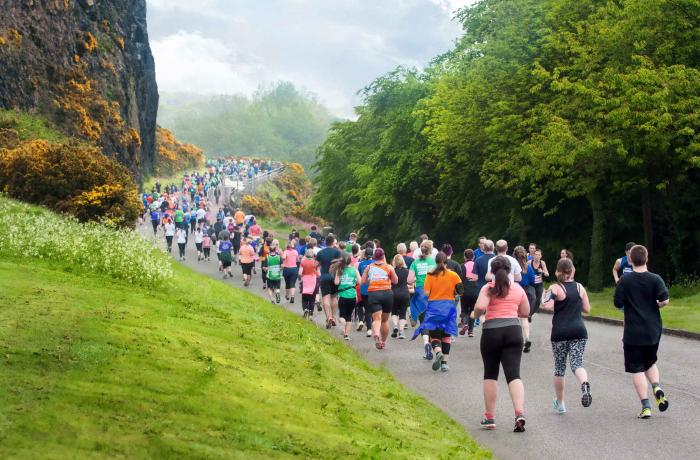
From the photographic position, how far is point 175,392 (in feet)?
29.6

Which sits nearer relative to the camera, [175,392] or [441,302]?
[175,392]

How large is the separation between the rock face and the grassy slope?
31942mm

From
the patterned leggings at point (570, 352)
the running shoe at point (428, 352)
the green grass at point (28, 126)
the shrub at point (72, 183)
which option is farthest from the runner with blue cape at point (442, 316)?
the green grass at point (28, 126)

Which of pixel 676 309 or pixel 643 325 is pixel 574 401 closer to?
pixel 643 325

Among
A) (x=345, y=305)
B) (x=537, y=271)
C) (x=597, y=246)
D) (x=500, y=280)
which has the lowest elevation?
(x=345, y=305)

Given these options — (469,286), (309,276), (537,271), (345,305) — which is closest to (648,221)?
(309,276)

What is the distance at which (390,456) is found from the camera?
343 inches

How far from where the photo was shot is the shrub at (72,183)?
92.3ft

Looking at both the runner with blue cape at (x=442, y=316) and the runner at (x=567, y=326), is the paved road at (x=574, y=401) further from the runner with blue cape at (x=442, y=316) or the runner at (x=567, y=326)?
the runner with blue cape at (x=442, y=316)

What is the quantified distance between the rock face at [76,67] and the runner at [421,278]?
28724 millimetres

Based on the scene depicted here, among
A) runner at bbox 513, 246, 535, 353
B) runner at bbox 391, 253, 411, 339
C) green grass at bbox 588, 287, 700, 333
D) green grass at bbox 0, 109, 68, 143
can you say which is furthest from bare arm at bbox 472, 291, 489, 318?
green grass at bbox 0, 109, 68, 143

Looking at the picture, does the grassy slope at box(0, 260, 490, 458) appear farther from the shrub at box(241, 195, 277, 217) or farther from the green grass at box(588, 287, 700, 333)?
the shrub at box(241, 195, 277, 217)

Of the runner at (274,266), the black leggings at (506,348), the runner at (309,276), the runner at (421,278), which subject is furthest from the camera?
the runner at (274,266)

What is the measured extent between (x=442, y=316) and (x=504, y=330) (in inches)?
161
